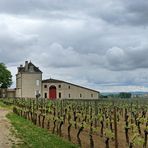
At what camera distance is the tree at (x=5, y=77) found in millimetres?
87681

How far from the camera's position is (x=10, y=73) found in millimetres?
92062

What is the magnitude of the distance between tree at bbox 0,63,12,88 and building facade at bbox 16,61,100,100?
4804mm

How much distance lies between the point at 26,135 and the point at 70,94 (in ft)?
209

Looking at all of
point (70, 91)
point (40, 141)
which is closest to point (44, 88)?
point (70, 91)

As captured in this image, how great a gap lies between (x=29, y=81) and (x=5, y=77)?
968 cm

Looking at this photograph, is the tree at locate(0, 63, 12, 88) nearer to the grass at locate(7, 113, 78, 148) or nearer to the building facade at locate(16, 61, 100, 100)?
the building facade at locate(16, 61, 100, 100)

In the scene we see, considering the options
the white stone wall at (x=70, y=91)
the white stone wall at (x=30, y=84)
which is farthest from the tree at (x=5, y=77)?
the white stone wall at (x=70, y=91)

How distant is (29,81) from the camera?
266 feet

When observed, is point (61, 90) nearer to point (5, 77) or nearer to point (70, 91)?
point (70, 91)

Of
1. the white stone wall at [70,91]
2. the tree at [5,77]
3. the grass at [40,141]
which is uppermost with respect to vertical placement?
the tree at [5,77]

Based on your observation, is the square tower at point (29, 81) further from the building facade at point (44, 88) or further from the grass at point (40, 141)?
the grass at point (40, 141)

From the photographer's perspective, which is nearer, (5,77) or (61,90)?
(61,90)

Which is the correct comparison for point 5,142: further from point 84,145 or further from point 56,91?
point 56,91

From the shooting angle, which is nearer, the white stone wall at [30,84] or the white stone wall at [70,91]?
the white stone wall at [30,84]
